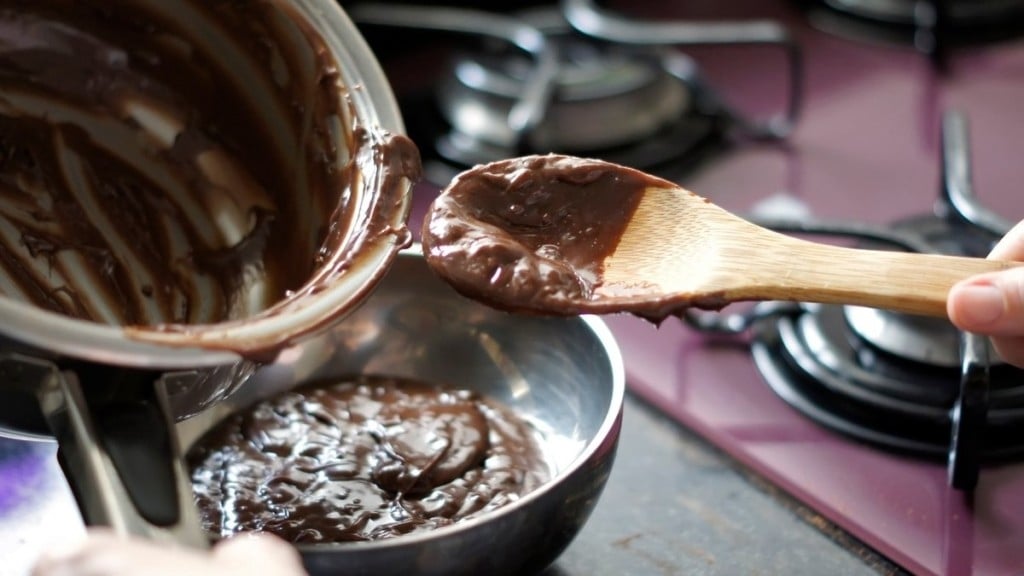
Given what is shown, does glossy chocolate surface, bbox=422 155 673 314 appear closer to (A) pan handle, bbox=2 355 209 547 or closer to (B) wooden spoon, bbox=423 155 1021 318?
(B) wooden spoon, bbox=423 155 1021 318

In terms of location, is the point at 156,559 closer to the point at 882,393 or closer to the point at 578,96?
the point at 882,393

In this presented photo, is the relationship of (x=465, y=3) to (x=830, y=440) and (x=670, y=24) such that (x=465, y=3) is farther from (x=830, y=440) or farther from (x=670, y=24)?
(x=830, y=440)

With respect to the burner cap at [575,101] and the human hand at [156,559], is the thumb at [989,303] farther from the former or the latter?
the burner cap at [575,101]

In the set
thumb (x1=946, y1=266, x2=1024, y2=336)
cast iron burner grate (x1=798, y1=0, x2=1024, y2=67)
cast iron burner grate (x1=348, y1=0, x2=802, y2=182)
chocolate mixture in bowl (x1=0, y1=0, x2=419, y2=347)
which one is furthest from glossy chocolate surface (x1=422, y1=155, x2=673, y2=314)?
cast iron burner grate (x1=798, y1=0, x2=1024, y2=67)

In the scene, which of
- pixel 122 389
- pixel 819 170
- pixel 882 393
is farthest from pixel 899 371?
pixel 122 389

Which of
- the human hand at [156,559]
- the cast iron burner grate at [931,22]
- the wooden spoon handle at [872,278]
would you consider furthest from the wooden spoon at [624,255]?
the cast iron burner grate at [931,22]

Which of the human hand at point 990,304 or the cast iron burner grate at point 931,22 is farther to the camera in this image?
the cast iron burner grate at point 931,22

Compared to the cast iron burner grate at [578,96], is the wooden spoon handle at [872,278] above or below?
above
